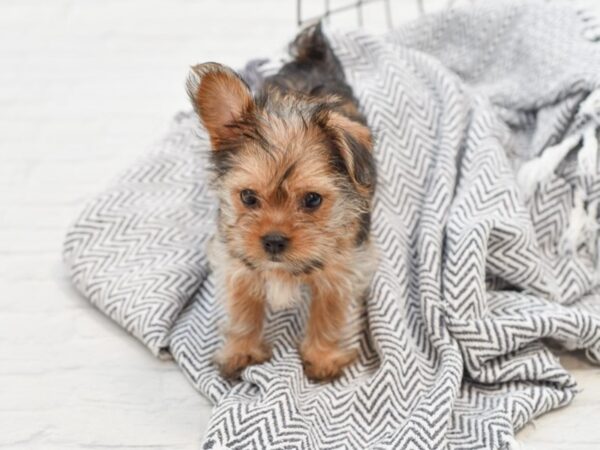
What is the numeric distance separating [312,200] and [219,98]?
0.44 meters

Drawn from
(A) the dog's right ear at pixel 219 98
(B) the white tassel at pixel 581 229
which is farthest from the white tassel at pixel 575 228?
(A) the dog's right ear at pixel 219 98

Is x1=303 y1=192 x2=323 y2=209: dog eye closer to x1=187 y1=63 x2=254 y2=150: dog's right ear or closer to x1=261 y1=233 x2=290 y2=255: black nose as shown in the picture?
x1=261 y1=233 x2=290 y2=255: black nose

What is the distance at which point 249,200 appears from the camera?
2.69 meters

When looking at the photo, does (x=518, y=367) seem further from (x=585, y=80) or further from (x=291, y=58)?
(x=291, y=58)

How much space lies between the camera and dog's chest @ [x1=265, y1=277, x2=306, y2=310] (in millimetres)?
2922

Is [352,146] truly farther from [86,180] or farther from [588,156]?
[86,180]

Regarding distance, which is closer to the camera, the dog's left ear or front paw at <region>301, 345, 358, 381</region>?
the dog's left ear

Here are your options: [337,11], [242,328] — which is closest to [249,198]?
[242,328]

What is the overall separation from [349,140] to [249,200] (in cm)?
37

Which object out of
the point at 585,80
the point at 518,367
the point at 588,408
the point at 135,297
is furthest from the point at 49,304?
the point at 585,80

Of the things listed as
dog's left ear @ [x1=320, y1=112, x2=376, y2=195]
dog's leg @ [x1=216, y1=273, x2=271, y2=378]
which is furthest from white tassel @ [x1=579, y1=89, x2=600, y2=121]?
dog's leg @ [x1=216, y1=273, x2=271, y2=378]

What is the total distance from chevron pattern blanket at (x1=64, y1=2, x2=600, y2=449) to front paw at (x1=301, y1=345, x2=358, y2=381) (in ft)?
0.11

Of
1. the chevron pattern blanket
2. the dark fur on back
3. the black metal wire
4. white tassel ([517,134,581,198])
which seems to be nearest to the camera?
the chevron pattern blanket

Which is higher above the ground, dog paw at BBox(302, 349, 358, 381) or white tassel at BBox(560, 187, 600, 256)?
white tassel at BBox(560, 187, 600, 256)
